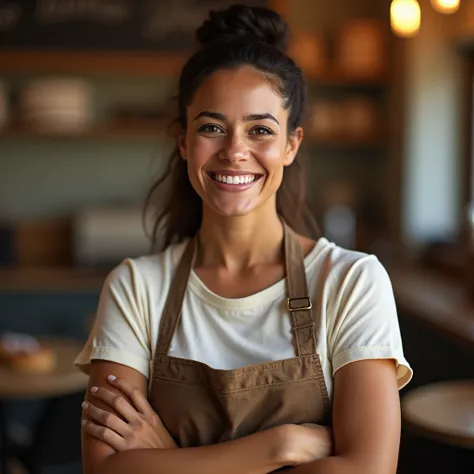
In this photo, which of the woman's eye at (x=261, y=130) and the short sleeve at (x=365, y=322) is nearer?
the short sleeve at (x=365, y=322)

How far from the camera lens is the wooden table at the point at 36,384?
3.02 meters

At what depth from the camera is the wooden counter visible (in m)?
3.31

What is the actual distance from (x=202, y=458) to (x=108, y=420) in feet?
0.63

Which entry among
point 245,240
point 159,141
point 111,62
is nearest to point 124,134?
point 159,141

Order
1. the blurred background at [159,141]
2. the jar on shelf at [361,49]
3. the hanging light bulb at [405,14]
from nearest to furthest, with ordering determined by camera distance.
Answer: the hanging light bulb at [405,14], the blurred background at [159,141], the jar on shelf at [361,49]

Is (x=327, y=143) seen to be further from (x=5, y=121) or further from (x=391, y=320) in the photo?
(x=391, y=320)

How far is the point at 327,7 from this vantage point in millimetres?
5105

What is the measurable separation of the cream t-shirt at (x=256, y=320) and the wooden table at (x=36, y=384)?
1359 millimetres

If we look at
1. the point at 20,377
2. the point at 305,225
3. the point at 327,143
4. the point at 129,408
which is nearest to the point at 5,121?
the point at 327,143

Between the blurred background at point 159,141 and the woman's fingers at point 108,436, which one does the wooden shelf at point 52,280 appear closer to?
the blurred background at point 159,141

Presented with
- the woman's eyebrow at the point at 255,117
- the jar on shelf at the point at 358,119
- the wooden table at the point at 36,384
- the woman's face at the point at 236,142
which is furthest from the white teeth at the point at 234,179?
the jar on shelf at the point at 358,119

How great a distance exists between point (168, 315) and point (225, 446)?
0.28m

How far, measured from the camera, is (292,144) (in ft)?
5.87

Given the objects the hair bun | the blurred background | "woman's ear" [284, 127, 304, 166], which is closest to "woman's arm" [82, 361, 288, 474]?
"woman's ear" [284, 127, 304, 166]
